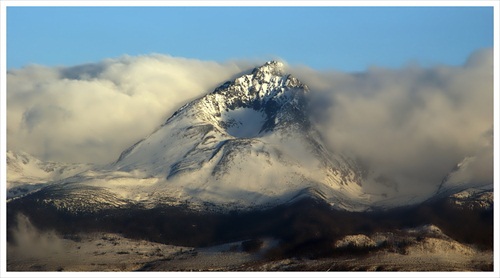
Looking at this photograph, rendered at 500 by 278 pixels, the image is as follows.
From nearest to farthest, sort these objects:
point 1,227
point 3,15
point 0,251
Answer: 1. point 3,15
2. point 0,251
3. point 1,227

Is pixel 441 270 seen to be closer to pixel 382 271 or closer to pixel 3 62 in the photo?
pixel 382 271

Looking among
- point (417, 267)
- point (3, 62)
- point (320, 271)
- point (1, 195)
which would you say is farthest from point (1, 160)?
point (417, 267)

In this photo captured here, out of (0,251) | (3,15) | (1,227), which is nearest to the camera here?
(3,15)

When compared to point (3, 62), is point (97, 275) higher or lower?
lower

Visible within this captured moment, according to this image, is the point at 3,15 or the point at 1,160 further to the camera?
the point at 1,160

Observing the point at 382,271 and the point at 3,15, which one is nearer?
the point at 3,15

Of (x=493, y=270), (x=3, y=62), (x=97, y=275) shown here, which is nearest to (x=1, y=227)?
(x=97, y=275)

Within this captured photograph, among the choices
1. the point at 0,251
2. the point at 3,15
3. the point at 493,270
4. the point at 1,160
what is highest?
the point at 3,15

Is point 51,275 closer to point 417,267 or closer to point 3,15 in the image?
point 3,15

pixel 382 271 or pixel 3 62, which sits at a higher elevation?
pixel 3 62
